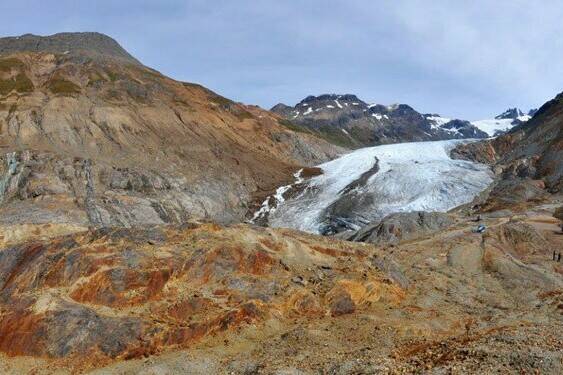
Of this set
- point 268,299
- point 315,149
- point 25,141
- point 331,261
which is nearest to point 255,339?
point 268,299

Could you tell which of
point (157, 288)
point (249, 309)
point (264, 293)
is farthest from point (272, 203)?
point (249, 309)

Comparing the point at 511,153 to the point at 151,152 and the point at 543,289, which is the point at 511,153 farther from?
the point at 543,289

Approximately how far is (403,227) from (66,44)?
156 meters

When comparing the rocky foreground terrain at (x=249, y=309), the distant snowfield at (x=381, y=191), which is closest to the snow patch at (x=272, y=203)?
the distant snowfield at (x=381, y=191)

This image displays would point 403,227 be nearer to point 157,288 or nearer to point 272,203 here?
point 157,288

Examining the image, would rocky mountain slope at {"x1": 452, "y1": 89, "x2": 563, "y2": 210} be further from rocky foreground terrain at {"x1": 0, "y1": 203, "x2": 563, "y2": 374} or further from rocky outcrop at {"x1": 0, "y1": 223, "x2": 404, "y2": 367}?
rocky outcrop at {"x1": 0, "y1": 223, "x2": 404, "y2": 367}

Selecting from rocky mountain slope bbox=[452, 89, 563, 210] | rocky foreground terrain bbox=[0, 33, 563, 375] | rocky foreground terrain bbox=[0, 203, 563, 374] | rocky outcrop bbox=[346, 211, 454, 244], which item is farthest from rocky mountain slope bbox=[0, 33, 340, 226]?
rocky mountain slope bbox=[452, 89, 563, 210]

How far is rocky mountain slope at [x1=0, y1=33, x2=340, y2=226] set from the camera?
54562mm

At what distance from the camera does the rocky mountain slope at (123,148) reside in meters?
54.6

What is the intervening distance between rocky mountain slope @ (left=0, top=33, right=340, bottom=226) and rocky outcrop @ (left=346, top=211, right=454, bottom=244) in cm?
1474

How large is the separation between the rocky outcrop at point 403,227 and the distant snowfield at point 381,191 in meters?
20.1

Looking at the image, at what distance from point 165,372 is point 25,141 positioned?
184ft

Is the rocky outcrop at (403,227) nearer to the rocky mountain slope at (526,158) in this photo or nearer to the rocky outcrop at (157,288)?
the rocky mountain slope at (526,158)

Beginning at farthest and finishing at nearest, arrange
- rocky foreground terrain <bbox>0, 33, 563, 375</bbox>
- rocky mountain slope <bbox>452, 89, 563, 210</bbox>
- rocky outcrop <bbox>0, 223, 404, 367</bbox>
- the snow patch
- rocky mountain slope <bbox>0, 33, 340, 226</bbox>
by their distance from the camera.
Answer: the snow patch < rocky mountain slope <bbox>452, 89, 563, 210</bbox> < rocky mountain slope <bbox>0, 33, 340, 226</bbox> < rocky outcrop <bbox>0, 223, 404, 367</bbox> < rocky foreground terrain <bbox>0, 33, 563, 375</bbox>
